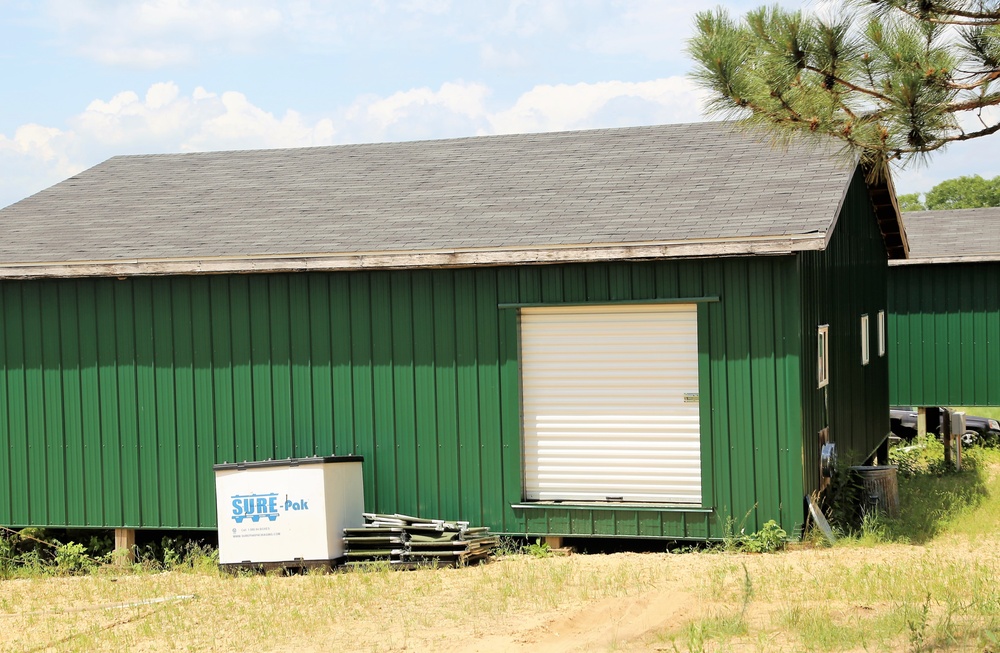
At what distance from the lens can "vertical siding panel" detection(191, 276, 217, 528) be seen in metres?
12.7

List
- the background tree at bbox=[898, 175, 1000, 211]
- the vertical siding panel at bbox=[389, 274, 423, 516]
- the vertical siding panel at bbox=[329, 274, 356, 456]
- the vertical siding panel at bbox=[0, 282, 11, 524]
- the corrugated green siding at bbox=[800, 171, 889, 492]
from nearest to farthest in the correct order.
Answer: the corrugated green siding at bbox=[800, 171, 889, 492]
the vertical siding panel at bbox=[389, 274, 423, 516]
the vertical siding panel at bbox=[329, 274, 356, 456]
the vertical siding panel at bbox=[0, 282, 11, 524]
the background tree at bbox=[898, 175, 1000, 211]

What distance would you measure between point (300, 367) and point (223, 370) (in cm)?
89

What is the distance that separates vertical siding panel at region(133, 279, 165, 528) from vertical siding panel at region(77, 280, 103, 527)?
1.41 feet

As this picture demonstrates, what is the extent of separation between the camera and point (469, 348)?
12102 mm

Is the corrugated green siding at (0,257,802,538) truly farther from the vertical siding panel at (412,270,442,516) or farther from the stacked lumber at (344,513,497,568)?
the stacked lumber at (344,513,497,568)

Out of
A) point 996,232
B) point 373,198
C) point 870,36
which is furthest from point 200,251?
point 996,232

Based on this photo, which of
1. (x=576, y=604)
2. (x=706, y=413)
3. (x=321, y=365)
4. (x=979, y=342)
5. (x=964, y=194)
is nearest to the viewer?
(x=576, y=604)

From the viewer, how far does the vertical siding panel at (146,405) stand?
42.1 ft

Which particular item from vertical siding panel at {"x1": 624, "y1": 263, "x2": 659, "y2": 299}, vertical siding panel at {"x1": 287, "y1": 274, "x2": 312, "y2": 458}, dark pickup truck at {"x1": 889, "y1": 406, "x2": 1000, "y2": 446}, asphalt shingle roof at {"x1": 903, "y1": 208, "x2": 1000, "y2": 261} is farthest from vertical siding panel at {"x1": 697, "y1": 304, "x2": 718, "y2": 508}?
asphalt shingle roof at {"x1": 903, "y1": 208, "x2": 1000, "y2": 261}

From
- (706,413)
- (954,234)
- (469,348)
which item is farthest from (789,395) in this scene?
(954,234)

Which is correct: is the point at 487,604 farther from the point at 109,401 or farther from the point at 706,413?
the point at 109,401

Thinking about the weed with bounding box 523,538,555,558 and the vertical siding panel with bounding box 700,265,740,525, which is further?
the weed with bounding box 523,538,555,558

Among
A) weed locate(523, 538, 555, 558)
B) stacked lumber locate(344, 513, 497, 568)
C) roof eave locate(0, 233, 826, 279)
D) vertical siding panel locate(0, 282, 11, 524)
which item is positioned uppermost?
roof eave locate(0, 233, 826, 279)

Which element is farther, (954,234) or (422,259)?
(954,234)
